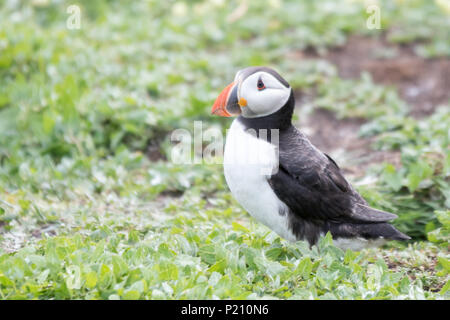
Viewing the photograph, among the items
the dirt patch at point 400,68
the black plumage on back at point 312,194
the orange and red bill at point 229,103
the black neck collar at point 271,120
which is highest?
the dirt patch at point 400,68

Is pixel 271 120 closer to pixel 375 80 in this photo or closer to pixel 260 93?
pixel 260 93

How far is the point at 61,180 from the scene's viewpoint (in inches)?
214

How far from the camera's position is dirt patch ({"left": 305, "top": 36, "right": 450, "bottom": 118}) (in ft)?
25.6

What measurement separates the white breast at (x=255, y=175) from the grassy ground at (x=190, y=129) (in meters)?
0.21

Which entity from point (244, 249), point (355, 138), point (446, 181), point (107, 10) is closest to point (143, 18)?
point (107, 10)

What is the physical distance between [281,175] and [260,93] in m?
0.49

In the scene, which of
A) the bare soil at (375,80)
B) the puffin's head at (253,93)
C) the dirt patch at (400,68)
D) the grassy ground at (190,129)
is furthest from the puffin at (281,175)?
the dirt patch at (400,68)

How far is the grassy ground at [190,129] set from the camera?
3613 millimetres

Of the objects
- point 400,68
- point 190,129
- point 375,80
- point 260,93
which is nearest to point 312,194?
point 260,93

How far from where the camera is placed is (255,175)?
3.88 meters

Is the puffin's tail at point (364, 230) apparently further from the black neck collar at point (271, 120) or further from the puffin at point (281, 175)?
the black neck collar at point (271, 120)
